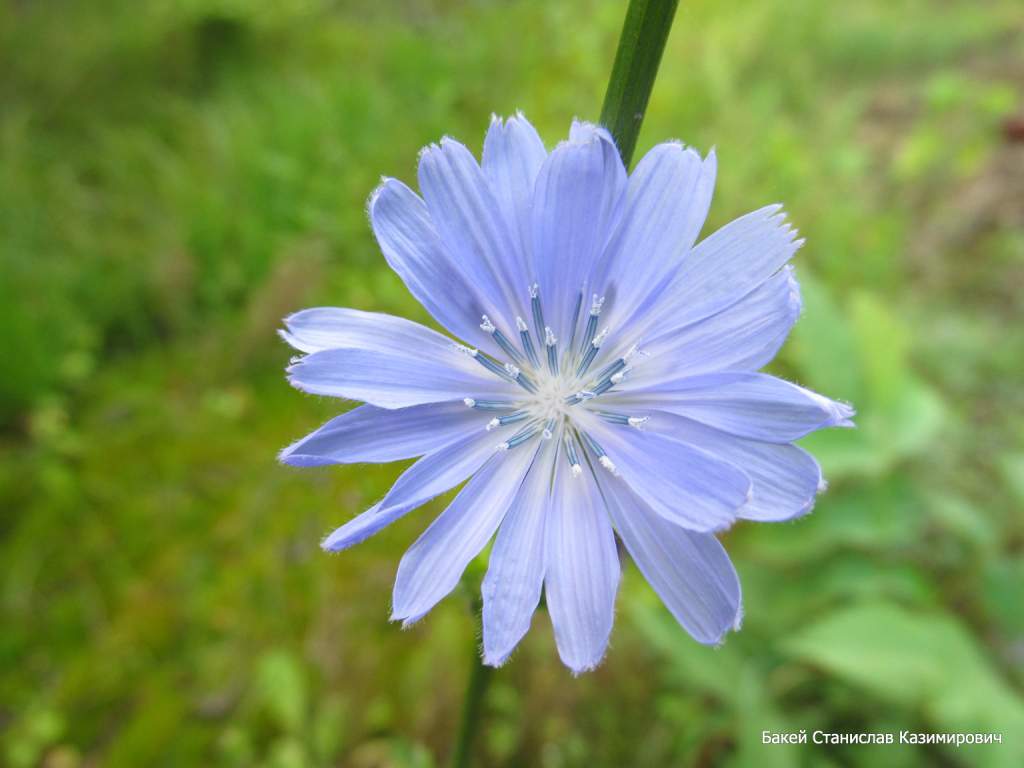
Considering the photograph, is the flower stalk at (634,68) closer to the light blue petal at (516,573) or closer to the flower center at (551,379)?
the flower center at (551,379)

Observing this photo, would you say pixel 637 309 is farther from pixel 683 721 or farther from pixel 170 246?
pixel 170 246

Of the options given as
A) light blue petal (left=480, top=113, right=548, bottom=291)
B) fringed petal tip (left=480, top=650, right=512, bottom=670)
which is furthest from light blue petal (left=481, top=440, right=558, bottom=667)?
light blue petal (left=480, top=113, right=548, bottom=291)

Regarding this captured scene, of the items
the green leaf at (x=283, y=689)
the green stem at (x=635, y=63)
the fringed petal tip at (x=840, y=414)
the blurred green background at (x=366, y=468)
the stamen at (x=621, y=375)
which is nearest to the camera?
the green stem at (x=635, y=63)

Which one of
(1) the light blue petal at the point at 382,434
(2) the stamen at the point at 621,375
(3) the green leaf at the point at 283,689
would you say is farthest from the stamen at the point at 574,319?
(3) the green leaf at the point at 283,689

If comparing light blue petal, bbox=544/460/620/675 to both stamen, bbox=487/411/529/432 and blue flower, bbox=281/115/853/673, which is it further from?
stamen, bbox=487/411/529/432

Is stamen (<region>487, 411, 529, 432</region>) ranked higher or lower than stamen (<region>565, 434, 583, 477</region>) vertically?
higher
